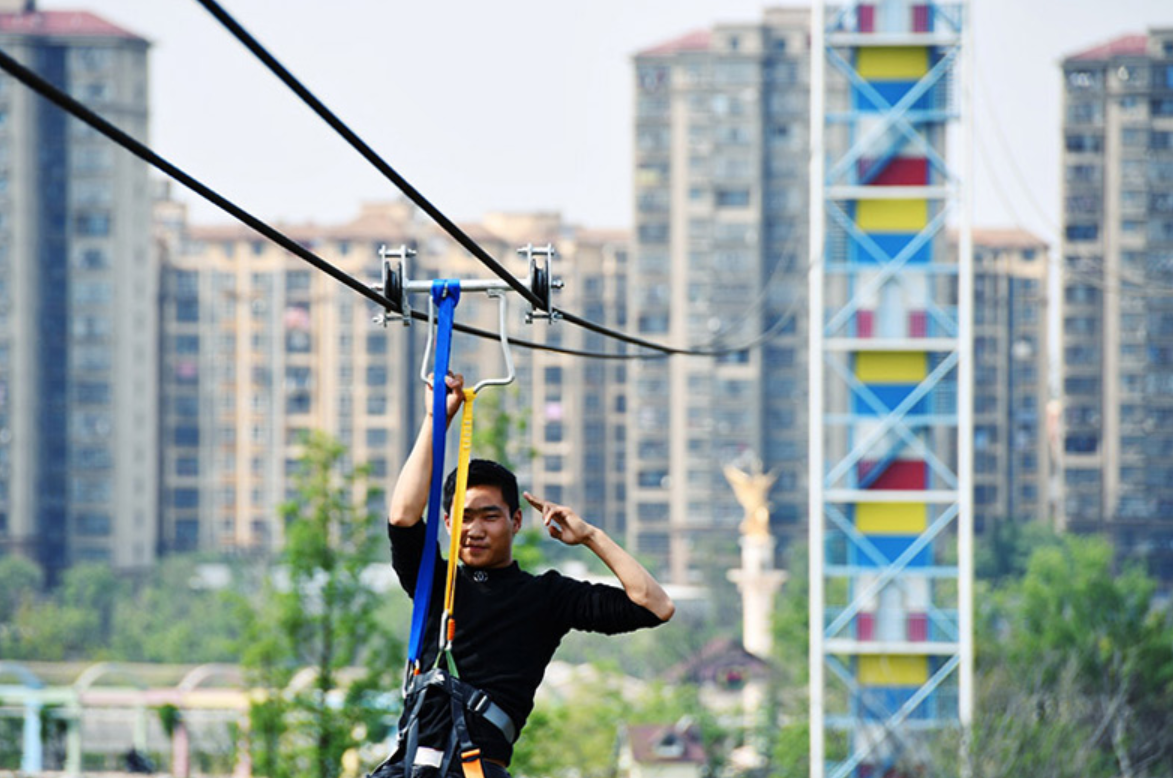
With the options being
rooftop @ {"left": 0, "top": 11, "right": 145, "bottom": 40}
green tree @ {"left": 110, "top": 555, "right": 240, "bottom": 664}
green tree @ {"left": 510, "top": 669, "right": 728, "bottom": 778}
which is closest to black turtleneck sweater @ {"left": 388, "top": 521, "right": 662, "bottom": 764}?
green tree @ {"left": 510, "top": 669, "right": 728, "bottom": 778}

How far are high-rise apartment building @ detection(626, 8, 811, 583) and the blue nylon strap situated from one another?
219ft

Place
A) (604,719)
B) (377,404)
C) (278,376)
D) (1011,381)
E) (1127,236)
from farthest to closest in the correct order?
(1011,381), (278,376), (377,404), (1127,236), (604,719)

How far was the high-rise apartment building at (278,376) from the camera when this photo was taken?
73.7m

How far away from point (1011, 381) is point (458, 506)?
72.0m

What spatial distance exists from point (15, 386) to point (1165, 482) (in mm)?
33936

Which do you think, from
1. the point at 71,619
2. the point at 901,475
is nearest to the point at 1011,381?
the point at 71,619

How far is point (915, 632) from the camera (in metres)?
21.6

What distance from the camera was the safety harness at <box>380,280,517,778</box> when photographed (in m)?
4.59

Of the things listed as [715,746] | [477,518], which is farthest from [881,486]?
[715,746]

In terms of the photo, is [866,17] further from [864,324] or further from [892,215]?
[864,324]

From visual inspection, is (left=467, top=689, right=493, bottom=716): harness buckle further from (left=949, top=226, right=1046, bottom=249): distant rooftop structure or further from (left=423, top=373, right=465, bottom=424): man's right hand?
(left=949, top=226, right=1046, bottom=249): distant rooftop structure

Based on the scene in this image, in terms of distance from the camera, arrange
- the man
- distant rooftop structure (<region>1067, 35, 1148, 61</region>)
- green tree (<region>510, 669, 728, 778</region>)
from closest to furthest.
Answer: the man → green tree (<region>510, 669, 728, 778</region>) → distant rooftop structure (<region>1067, 35, 1148, 61</region>)

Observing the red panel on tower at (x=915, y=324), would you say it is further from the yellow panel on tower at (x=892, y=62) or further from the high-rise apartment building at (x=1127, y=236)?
the high-rise apartment building at (x=1127, y=236)

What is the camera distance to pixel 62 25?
229 ft
